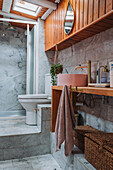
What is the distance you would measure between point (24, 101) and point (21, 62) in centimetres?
165

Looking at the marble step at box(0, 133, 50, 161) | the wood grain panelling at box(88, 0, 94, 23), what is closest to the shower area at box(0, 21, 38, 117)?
the marble step at box(0, 133, 50, 161)

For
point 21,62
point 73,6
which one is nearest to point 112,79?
point 73,6

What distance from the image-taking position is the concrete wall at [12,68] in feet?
12.9

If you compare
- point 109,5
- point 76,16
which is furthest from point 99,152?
point 76,16

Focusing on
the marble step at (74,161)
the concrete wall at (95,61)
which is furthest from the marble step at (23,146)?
the concrete wall at (95,61)

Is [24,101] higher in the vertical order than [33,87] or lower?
lower

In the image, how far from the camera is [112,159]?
3.76ft

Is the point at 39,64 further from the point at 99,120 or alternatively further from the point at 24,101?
the point at 99,120

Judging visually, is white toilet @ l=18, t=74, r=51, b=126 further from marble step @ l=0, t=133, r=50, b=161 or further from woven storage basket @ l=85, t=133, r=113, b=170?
woven storage basket @ l=85, t=133, r=113, b=170

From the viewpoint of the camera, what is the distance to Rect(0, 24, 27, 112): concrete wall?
392 centimetres

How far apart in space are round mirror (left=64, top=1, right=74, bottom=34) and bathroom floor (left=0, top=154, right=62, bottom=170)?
1870mm

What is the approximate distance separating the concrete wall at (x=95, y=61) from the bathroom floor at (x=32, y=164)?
0.72m

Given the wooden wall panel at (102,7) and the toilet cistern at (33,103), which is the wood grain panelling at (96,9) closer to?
the wooden wall panel at (102,7)

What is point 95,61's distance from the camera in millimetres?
2059
